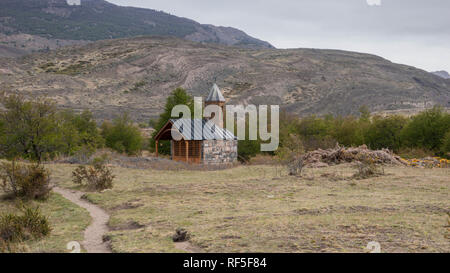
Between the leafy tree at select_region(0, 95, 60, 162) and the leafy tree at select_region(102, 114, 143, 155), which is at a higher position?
the leafy tree at select_region(0, 95, 60, 162)

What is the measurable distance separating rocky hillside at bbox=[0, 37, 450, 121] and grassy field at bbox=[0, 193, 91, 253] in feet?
166

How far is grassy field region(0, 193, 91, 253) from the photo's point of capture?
286 inches

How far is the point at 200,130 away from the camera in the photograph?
2891 centimetres

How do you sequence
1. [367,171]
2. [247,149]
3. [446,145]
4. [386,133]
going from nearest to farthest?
[367,171] → [446,145] → [386,133] → [247,149]

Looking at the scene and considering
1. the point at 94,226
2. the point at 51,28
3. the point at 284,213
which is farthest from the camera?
the point at 51,28

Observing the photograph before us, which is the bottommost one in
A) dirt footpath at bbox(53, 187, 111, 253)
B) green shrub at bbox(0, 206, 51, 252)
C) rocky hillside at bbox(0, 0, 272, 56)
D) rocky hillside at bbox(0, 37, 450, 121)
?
dirt footpath at bbox(53, 187, 111, 253)

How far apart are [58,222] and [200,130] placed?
19644mm

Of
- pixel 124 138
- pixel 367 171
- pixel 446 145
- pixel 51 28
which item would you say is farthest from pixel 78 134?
pixel 51 28

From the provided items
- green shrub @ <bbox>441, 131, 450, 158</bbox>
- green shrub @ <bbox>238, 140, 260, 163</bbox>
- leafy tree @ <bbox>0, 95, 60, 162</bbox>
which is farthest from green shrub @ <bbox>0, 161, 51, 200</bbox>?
green shrub @ <bbox>441, 131, 450, 158</bbox>

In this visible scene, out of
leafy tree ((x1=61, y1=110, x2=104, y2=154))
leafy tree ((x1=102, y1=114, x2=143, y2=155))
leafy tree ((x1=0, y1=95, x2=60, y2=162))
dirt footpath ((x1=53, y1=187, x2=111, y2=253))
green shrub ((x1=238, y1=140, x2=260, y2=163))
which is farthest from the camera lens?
leafy tree ((x1=102, y1=114, x2=143, y2=155))

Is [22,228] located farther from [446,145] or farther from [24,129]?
[446,145]

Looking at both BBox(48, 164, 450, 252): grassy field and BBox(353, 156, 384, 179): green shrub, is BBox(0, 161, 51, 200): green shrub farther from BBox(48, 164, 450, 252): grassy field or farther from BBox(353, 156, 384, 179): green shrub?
BBox(353, 156, 384, 179): green shrub

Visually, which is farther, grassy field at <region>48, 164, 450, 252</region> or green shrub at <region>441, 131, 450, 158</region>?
green shrub at <region>441, 131, 450, 158</region>
